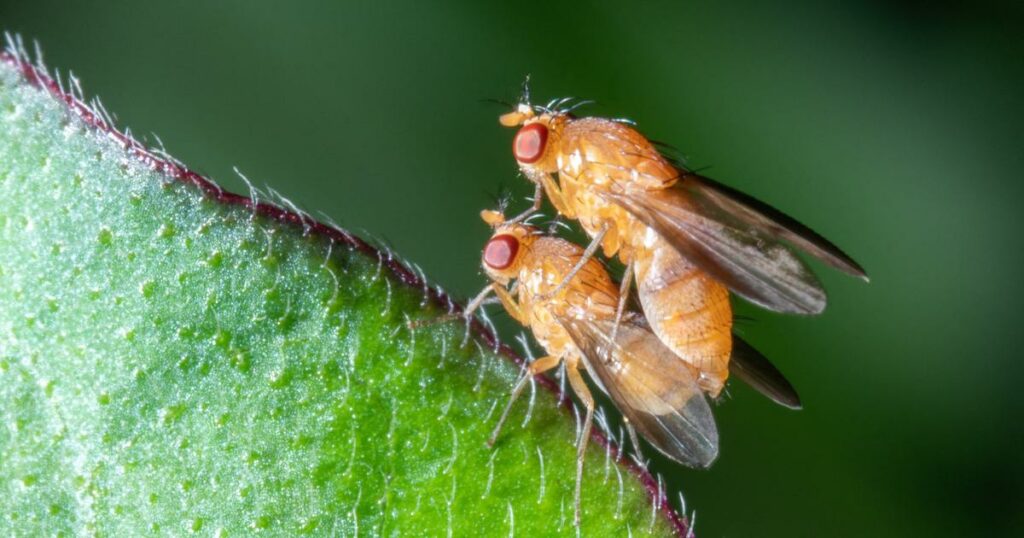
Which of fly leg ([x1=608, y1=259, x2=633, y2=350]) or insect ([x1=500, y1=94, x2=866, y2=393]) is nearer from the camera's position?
insect ([x1=500, y1=94, x2=866, y2=393])

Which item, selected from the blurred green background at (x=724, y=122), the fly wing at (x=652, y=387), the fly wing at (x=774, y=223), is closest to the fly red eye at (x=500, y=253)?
the fly wing at (x=652, y=387)

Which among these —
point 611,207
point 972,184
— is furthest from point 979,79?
point 611,207

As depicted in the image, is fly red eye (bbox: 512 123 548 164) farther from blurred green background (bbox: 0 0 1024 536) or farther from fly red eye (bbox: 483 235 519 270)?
blurred green background (bbox: 0 0 1024 536)

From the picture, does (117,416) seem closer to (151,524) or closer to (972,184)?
(151,524)

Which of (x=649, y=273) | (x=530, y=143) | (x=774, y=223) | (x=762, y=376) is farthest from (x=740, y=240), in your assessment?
(x=530, y=143)

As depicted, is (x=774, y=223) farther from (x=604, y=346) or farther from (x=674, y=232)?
(x=604, y=346)

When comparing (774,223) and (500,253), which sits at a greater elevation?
(774,223)

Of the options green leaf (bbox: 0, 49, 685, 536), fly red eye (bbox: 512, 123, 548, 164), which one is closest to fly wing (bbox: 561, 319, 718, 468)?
fly red eye (bbox: 512, 123, 548, 164)
